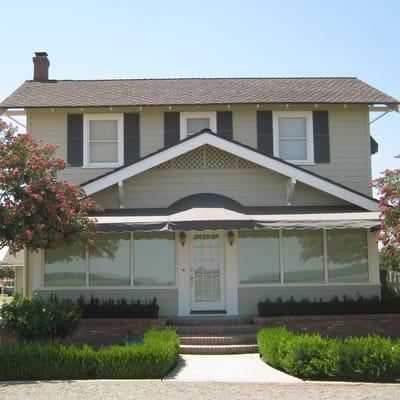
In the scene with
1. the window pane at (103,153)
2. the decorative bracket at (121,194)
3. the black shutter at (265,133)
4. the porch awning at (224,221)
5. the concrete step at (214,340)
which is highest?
the black shutter at (265,133)

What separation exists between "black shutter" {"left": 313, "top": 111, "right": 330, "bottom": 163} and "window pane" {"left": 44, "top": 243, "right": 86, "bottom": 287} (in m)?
8.31

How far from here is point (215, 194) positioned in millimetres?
18141

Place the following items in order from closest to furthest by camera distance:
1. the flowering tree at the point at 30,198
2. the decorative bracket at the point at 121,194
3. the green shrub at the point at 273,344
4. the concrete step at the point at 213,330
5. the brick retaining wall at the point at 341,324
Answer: the green shrub at the point at 273,344, the flowering tree at the point at 30,198, the concrete step at the point at 213,330, the brick retaining wall at the point at 341,324, the decorative bracket at the point at 121,194

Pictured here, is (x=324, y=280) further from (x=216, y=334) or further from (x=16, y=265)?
(x=16, y=265)

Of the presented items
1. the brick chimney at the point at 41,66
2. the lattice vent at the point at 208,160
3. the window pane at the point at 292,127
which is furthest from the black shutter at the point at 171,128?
the brick chimney at the point at 41,66

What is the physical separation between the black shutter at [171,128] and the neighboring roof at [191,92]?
1.59 ft

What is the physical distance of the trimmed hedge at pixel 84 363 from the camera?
10.9 metres

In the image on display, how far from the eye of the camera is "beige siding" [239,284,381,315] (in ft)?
56.3

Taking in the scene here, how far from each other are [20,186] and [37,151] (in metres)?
1.06

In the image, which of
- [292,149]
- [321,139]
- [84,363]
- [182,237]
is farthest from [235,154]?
[84,363]

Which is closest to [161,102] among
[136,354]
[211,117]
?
[211,117]

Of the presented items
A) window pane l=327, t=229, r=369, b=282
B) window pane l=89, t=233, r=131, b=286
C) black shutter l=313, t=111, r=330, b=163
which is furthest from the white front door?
black shutter l=313, t=111, r=330, b=163

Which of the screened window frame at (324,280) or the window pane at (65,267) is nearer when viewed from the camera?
the screened window frame at (324,280)

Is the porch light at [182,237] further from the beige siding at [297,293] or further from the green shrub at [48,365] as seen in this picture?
the green shrub at [48,365]
